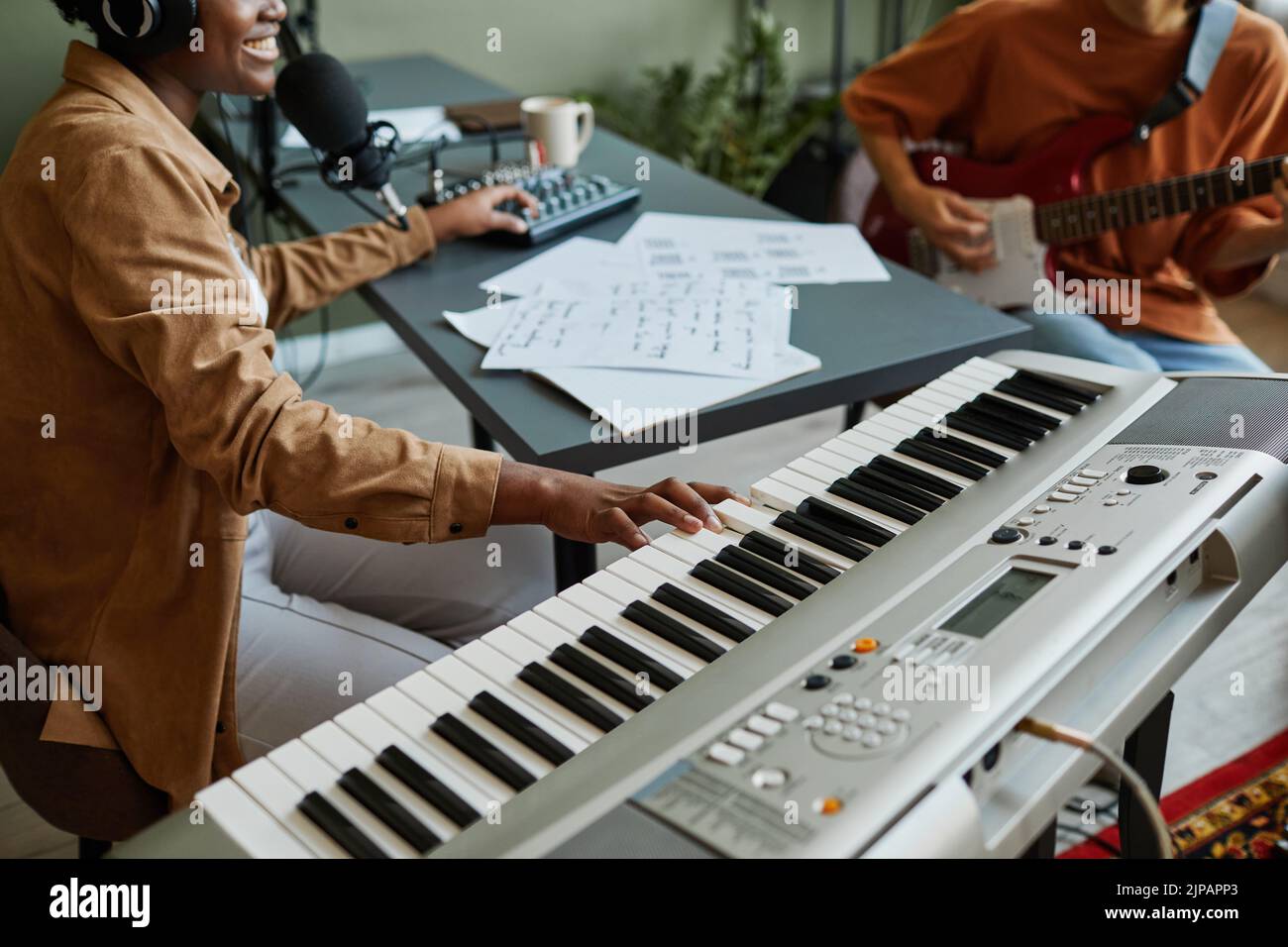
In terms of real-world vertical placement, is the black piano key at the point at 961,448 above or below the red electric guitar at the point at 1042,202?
below

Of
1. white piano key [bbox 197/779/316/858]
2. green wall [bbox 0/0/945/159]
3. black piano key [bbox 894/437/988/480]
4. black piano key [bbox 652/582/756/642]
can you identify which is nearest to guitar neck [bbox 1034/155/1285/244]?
black piano key [bbox 894/437/988/480]

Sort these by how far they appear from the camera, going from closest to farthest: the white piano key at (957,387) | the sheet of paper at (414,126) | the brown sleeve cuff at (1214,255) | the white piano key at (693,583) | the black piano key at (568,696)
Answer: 1. the black piano key at (568,696)
2. the white piano key at (693,583)
3. the white piano key at (957,387)
4. the brown sleeve cuff at (1214,255)
5. the sheet of paper at (414,126)

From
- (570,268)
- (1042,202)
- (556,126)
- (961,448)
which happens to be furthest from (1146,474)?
(556,126)

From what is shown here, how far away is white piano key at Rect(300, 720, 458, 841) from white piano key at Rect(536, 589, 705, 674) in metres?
0.18

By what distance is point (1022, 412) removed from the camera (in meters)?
1.07

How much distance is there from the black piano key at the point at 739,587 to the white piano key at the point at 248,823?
0.34m

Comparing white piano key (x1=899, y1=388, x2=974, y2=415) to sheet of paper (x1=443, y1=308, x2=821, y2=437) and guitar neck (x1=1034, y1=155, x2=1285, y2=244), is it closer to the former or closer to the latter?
sheet of paper (x1=443, y1=308, x2=821, y2=437)

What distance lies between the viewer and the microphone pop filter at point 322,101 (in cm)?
139

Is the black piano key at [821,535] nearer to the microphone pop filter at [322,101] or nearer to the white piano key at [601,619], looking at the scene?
the white piano key at [601,619]

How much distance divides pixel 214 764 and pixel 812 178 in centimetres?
265

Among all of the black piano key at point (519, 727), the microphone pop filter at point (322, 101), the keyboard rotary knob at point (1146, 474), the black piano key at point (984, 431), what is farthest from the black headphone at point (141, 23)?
the keyboard rotary knob at point (1146, 474)

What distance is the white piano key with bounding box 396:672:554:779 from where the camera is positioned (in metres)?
0.68

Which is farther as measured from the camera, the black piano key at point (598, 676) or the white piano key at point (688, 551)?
the white piano key at point (688, 551)

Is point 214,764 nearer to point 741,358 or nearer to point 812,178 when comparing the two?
point 741,358
